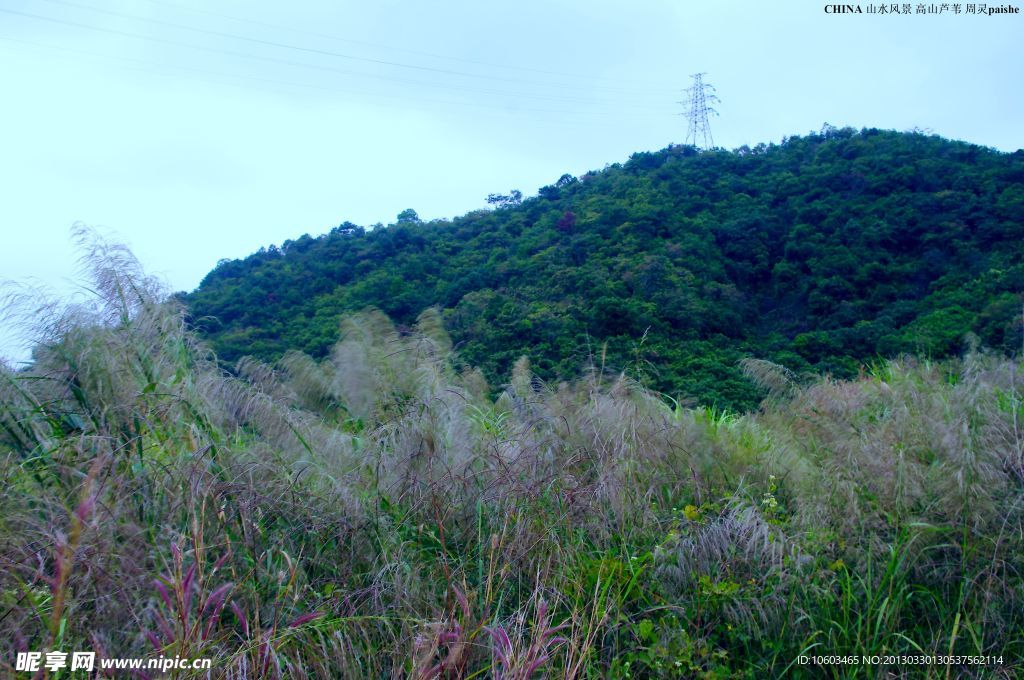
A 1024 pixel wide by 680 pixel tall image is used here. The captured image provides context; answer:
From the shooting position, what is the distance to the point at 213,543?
3.03 metres

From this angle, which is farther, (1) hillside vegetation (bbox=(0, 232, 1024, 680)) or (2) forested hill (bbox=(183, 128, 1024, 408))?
(2) forested hill (bbox=(183, 128, 1024, 408))

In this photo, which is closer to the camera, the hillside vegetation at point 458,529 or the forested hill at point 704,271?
the hillside vegetation at point 458,529

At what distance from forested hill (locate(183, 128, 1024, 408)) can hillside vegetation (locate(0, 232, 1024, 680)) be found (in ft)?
15.2

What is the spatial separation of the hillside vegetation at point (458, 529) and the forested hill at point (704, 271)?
4.63 metres

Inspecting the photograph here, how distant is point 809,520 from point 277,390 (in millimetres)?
3550

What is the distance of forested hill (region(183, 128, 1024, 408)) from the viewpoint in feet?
45.0

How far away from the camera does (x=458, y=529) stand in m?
3.63

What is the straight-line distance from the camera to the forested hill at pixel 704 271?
13703 mm

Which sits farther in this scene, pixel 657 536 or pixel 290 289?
pixel 290 289

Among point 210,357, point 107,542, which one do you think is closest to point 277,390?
point 210,357

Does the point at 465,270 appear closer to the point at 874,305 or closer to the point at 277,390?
the point at 874,305

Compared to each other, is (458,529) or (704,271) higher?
(704,271)

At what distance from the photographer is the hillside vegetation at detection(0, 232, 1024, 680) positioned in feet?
8.77

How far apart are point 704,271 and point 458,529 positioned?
59.0 feet
